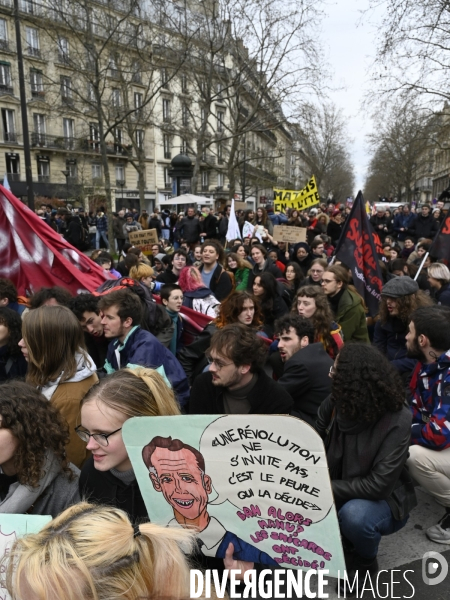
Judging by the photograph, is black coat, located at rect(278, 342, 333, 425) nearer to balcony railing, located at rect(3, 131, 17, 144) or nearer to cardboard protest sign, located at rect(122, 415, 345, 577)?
cardboard protest sign, located at rect(122, 415, 345, 577)

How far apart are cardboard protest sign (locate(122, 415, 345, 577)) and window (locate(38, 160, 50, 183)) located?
41.1 m

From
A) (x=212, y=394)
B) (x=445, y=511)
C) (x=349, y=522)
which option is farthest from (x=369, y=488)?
(x=445, y=511)

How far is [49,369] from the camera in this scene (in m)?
2.59

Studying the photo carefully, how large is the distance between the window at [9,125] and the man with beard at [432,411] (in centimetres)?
4074

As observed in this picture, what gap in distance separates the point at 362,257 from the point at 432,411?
3.21 metres

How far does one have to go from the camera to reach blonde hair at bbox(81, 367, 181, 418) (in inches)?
77.3

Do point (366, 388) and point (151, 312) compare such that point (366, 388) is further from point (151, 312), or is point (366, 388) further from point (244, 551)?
point (151, 312)

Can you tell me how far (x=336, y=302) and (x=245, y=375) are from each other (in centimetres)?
264

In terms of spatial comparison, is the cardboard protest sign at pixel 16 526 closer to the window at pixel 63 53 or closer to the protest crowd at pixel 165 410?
the protest crowd at pixel 165 410

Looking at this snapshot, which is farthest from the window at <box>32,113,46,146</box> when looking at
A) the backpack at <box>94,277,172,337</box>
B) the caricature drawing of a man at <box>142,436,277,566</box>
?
the caricature drawing of a man at <box>142,436,277,566</box>

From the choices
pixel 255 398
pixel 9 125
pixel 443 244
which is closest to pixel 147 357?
pixel 255 398

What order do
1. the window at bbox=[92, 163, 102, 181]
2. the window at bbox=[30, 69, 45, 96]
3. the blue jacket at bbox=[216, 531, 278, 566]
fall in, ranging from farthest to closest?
1. the window at bbox=[92, 163, 102, 181]
2. the window at bbox=[30, 69, 45, 96]
3. the blue jacket at bbox=[216, 531, 278, 566]

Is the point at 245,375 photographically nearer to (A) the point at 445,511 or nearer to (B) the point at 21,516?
(B) the point at 21,516

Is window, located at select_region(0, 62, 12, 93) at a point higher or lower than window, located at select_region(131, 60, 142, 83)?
higher
